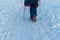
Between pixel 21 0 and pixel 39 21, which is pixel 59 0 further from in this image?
pixel 39 21

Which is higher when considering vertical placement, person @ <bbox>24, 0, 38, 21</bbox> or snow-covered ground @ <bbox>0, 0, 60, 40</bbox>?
person @ <bbox>24, 0, 38, 21</bbox>

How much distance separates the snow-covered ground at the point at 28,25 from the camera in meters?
6.14

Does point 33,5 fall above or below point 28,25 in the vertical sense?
above

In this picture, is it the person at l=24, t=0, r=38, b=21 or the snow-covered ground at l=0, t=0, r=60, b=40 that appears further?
the person at l=24, t=0, r=38, b=21

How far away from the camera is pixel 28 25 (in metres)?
7.08

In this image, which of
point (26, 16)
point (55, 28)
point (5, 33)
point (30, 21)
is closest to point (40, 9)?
point (26, 16)

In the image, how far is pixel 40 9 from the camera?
9562 mm

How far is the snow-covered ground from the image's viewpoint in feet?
20.2

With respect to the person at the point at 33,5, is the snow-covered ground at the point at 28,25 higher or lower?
lower

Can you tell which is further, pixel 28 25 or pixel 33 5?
pixel 33 5

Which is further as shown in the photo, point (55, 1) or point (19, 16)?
point (55, 1)

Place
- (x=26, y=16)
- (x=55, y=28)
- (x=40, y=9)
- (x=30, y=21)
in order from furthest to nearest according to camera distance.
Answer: (x=40, y=9), (x=26, y=16), (x=30, y=21), (x=55, y=28)

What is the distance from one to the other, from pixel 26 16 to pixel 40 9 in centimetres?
157

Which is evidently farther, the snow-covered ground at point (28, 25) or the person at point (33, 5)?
the person at point (33, 5)
